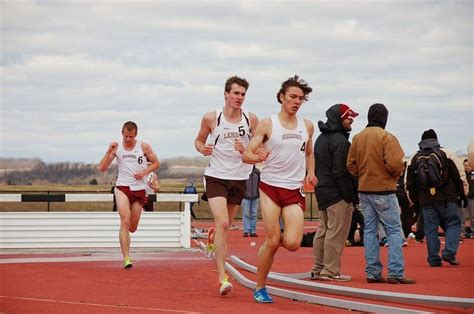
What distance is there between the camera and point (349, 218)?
48.7ft

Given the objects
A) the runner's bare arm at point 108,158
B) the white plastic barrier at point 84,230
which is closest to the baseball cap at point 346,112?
the runner's bare arm at point 108,158

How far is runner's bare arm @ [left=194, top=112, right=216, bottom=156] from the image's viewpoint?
1291cm

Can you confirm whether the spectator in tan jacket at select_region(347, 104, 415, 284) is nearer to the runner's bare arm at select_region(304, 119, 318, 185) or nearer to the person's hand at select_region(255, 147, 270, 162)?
the runner's bare arm at select_region(304, 119, 318, 185)

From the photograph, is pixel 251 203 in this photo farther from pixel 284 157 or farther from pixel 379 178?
pixel 284 157

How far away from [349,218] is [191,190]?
2325cm

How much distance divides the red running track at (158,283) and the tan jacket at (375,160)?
1.33m

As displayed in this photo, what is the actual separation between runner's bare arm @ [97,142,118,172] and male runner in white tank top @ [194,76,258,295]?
4229 millimetres

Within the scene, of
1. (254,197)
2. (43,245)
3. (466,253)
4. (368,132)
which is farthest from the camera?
(254,197)

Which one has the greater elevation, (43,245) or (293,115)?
(293,115)

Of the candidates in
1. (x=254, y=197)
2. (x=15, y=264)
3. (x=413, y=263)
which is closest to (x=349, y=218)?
(x=413, y=263)

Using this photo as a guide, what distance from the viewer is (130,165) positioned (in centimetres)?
1712

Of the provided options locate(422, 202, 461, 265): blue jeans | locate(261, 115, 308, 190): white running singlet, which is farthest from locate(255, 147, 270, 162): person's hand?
locate(422, 202, 461, 265): blue jeans

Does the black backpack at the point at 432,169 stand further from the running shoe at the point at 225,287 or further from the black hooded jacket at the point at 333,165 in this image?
the running shoe at the point at 225,287

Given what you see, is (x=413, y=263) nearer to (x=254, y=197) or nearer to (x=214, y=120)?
(x=214, y=120)
